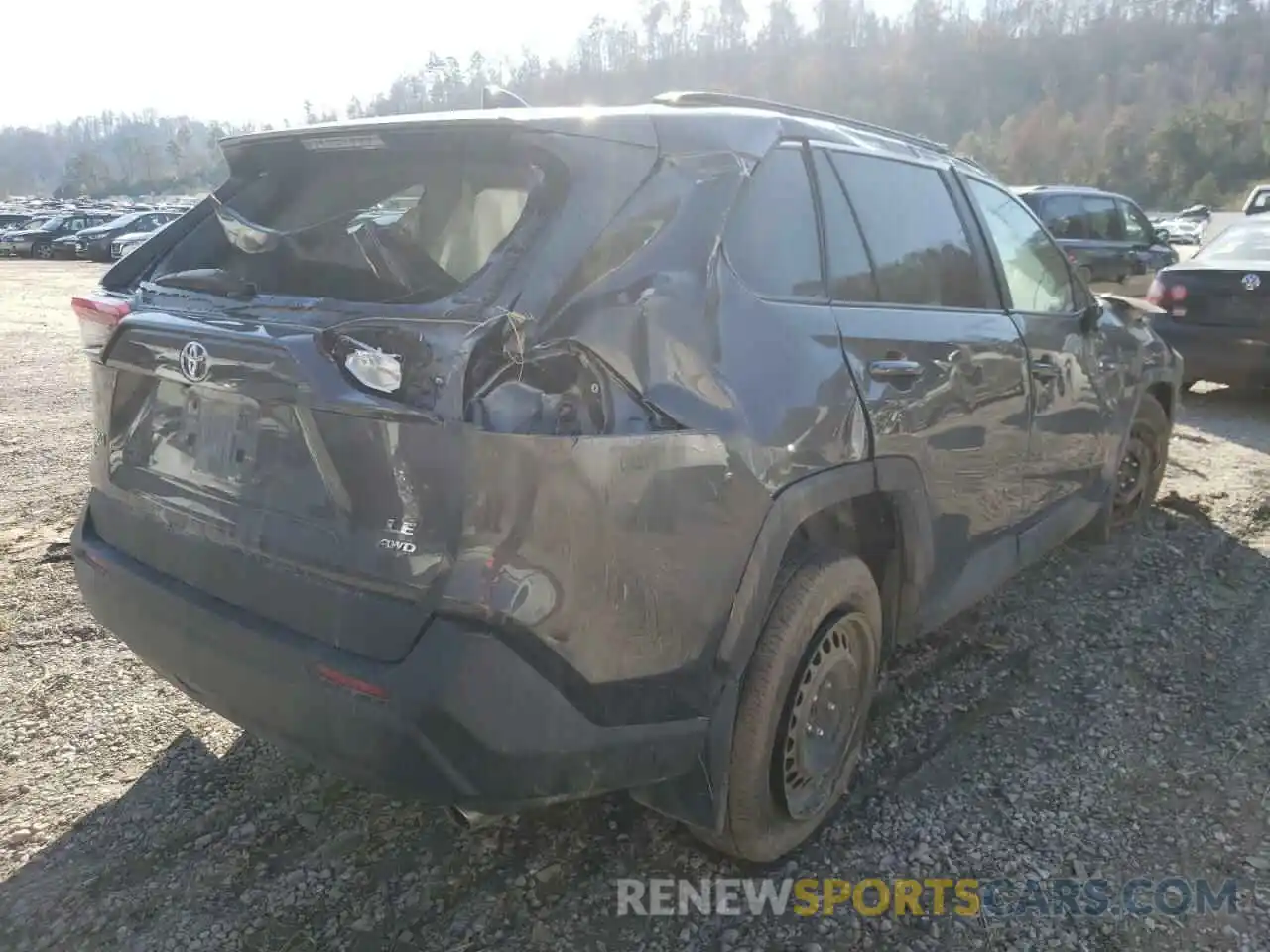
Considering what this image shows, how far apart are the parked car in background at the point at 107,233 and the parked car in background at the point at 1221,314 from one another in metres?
28.7

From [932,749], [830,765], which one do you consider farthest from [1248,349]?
[830,765]

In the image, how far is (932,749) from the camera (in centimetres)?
320

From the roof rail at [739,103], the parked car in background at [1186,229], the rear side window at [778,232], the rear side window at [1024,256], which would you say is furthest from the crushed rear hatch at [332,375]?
the parked car in background at [1186,229]

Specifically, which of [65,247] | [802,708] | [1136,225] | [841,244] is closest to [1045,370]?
[841,244]

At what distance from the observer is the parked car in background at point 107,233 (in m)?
29.9

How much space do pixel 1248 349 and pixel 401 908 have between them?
772 centimetres

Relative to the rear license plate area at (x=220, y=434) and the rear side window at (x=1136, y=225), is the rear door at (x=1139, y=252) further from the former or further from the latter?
the rear license plate area at (x=220, y=434)

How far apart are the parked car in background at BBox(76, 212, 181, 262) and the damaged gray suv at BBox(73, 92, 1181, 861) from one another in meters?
30.7

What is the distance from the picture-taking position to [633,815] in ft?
9.30

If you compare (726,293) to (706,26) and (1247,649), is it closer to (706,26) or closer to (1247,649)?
Result: (1247,649)

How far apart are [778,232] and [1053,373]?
69.0 inches

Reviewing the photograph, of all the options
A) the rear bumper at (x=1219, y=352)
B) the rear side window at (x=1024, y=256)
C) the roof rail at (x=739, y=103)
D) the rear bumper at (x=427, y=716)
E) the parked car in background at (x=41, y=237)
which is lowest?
the parked car in background at (x=41, y=237)

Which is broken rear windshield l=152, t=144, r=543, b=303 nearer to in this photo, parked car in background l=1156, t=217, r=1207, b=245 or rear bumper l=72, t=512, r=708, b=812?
rear bumper l=72, t=512, r=708, b=812

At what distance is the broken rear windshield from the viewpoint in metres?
2.18
